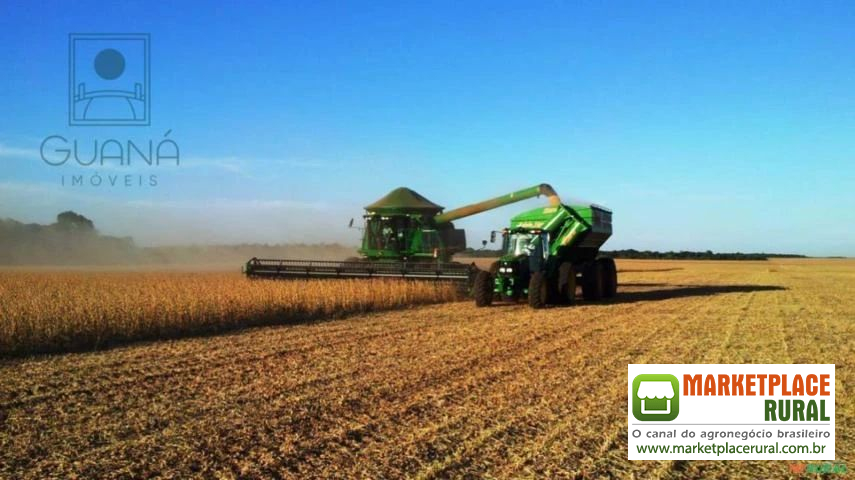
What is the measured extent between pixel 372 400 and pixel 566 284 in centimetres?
1114

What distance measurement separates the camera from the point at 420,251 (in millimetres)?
21938

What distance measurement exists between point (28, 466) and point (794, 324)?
12.7 m

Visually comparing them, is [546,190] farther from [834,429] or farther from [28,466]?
[28,466]

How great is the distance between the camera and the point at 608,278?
20.8 meters

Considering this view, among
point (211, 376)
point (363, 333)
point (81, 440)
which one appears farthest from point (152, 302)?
point (81, 440)

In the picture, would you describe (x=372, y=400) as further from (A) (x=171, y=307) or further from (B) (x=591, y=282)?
(B) (x=591, y=282)

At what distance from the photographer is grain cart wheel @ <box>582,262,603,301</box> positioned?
19.5m

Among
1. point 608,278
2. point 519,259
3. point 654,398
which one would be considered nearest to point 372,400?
point 654,398

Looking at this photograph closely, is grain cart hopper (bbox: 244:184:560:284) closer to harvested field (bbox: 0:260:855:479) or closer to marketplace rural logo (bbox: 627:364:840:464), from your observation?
harvested field (bbox: 0:260:855:479)

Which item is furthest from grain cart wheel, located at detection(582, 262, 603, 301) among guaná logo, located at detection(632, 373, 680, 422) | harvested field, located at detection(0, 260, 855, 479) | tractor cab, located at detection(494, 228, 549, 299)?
guaná logo, located at detection(632, 373, 680, 422)

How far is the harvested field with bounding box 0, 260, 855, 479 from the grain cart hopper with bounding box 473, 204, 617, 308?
3.90 m

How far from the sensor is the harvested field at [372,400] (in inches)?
202

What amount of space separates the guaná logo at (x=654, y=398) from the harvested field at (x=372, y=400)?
0.24m

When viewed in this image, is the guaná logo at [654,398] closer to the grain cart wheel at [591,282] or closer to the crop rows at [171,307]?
the crop rows at [171,307]
